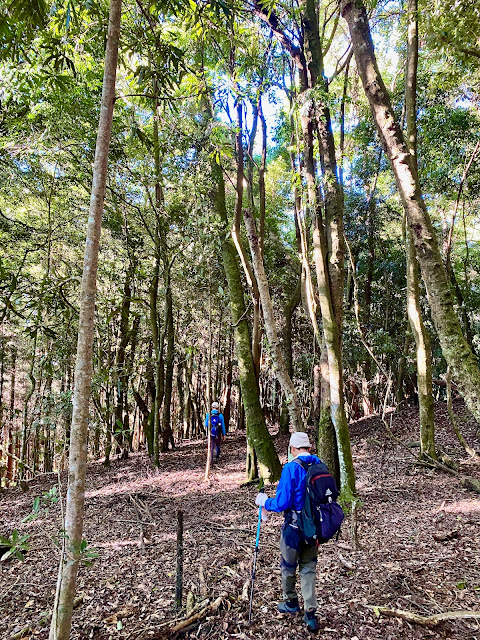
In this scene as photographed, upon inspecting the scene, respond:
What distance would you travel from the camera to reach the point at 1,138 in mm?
7293

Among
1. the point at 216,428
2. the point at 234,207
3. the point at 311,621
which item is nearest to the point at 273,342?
the point at 311,621

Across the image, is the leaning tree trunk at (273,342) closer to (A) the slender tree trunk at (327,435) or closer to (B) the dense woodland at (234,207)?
(B) the dense woodland at (234,207)

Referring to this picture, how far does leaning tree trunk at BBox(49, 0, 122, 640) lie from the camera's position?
266 cm

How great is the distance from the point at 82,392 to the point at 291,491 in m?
1.96

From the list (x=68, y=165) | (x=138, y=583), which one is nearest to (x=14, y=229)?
(x=68, y=165)

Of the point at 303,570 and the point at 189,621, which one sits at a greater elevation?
the point at 303,570

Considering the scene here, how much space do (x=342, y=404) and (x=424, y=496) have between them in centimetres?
302

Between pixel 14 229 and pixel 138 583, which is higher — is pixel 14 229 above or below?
above

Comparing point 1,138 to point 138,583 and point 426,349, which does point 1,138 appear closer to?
point 138,583

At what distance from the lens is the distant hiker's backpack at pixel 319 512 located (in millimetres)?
3383

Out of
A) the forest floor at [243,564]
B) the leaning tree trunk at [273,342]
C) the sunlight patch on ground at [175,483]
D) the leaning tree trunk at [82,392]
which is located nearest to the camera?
the leaning tree trunk at [82,392]

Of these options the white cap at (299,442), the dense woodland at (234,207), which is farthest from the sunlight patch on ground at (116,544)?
the white cap at (299,442)

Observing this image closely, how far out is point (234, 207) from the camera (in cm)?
1069

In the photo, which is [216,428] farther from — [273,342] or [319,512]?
[319,512]
